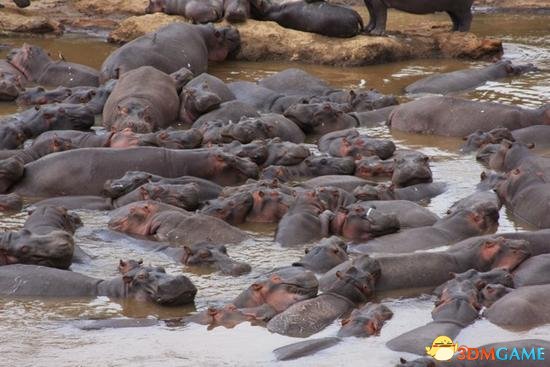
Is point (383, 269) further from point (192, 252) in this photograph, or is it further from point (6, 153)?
point (6, 153)

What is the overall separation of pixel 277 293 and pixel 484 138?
4.27 metres

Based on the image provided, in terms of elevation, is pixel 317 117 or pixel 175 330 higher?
pixel 175 330

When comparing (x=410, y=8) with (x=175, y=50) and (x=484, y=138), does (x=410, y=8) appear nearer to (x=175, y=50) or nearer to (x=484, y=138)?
(x=175, y=50)

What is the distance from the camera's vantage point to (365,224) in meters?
8.12

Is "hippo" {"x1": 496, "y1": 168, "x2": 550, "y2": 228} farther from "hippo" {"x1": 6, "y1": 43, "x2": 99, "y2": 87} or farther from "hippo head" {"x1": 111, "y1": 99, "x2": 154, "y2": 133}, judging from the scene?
"hippo" {"x1": 6, "y1": 43, "x2": 99, "y2": 87}

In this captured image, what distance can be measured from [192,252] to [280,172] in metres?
2.07

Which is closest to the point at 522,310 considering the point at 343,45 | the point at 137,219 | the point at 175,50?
the point at 137,219

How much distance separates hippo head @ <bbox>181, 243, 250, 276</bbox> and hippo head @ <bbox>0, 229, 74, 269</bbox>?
695 millimetres

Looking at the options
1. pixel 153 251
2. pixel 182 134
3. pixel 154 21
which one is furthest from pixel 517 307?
pixel 154 21

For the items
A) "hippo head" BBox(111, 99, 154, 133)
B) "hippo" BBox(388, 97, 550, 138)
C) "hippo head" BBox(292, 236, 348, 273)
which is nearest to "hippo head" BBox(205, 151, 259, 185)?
"hippo head" BBox(111, 99, 154, 133)

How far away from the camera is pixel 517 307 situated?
6562 mm

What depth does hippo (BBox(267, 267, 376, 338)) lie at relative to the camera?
6.54 meters

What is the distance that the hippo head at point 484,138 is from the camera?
10.6 meters

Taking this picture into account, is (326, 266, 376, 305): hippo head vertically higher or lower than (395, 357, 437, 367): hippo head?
lower
